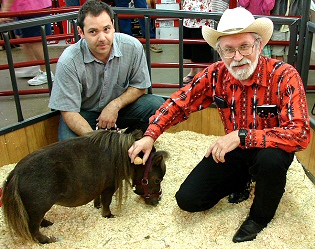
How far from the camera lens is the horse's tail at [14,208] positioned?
1.93 metres

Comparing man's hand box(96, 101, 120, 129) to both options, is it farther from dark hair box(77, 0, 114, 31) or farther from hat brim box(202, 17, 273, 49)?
hat brim box(202, 17, 273, 49)

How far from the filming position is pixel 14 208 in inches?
76.7

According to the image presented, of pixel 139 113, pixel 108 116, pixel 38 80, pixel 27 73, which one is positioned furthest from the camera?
pixel 27 73

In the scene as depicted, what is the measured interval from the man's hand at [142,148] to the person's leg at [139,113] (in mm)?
805

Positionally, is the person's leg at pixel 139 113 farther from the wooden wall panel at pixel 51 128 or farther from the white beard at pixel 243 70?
the white beard at pixel 243 70

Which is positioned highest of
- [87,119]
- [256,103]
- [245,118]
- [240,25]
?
[240,25]

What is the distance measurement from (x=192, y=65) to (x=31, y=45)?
1.86m

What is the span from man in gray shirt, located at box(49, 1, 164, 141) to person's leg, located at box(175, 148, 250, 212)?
0.83 m

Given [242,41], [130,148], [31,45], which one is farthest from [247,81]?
[31,45]

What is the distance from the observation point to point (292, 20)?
115 inches

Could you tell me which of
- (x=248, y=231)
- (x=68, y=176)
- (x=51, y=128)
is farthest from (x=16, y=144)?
(x=248, y=231)

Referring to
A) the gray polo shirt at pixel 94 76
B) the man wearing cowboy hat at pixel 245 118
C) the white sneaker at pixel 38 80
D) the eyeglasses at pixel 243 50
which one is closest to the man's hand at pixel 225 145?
the man wearing cowboy hat at pixel 245 118

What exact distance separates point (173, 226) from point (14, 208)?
93cm

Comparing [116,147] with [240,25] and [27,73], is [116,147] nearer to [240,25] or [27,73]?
[240,25]
